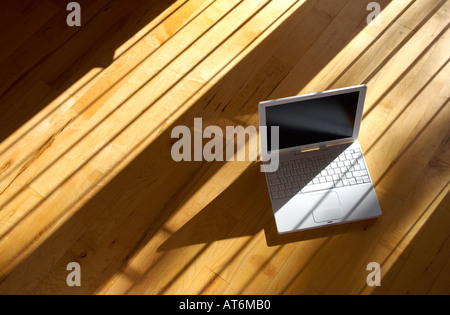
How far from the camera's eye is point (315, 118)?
1904mm

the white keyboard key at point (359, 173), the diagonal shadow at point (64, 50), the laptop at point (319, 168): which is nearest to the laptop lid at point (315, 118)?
the laptop at point (319, 168)

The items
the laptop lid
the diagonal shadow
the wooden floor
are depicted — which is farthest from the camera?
the diagonal shadow

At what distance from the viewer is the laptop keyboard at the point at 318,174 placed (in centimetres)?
203

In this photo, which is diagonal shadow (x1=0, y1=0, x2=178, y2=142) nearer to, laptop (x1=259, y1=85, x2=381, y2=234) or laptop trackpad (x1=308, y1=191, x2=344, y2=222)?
laptop (x1=259, y1=85, x2=381, y2=234)

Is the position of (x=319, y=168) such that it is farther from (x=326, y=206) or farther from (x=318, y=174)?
(x=326, y=206)

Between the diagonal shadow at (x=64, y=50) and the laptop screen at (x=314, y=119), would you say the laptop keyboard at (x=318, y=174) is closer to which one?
the laptop screen at (x=314, y=119)

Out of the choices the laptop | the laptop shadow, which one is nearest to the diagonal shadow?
the laptop shadow

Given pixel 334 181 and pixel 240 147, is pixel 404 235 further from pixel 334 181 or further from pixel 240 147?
pixel 240 147

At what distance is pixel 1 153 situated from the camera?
2275 millimetres

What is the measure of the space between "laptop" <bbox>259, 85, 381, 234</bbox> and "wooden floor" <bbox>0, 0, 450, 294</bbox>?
0.07 meters

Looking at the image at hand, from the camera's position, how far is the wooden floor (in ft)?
6.42

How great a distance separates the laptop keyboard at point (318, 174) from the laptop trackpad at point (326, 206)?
0.03m

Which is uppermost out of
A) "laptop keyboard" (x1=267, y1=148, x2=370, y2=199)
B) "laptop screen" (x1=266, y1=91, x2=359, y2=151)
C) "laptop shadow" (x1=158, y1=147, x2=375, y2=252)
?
"laptop screen" (x1=266, y1=91, x2=359, y2=151)

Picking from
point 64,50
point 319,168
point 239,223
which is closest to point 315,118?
point 319,168
